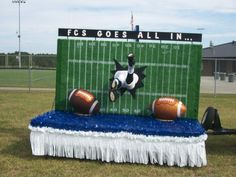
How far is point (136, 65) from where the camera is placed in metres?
8.05

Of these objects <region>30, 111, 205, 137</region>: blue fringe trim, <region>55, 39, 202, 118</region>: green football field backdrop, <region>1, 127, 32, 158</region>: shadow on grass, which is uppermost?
<region>55, 39, 202, 118</region>: green football field backdrop

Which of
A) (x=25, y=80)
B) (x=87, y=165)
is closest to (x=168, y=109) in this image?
(x=87, y=165)

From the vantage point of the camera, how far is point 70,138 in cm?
678

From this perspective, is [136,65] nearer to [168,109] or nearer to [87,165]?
[168,109]

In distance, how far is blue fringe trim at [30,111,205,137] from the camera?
660 cm

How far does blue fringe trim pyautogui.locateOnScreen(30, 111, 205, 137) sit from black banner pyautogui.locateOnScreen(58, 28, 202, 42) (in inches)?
59.4

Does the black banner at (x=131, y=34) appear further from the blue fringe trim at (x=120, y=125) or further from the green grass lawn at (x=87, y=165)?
the green grass lawn at (x=87, y=165)

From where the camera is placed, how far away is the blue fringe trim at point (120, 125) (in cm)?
660

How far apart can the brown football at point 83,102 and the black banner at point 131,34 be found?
117 cm

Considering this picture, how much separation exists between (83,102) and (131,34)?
5.28 feet

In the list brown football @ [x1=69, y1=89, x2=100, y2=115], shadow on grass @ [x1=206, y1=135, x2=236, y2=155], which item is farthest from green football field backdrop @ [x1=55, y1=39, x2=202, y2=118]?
shadow on grass @ [x1=206, y1=135, x2=236, y2=155]

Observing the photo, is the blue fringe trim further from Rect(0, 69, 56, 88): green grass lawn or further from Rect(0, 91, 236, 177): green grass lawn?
Rect(0, 69, 56, 88): green grass lawn

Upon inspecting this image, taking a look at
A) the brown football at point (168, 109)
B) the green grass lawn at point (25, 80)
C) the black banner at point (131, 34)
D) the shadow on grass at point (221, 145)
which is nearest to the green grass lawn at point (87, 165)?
the shadow on grass at point (221, 145)

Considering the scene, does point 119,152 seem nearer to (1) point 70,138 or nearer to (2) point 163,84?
(1) point 70,138
